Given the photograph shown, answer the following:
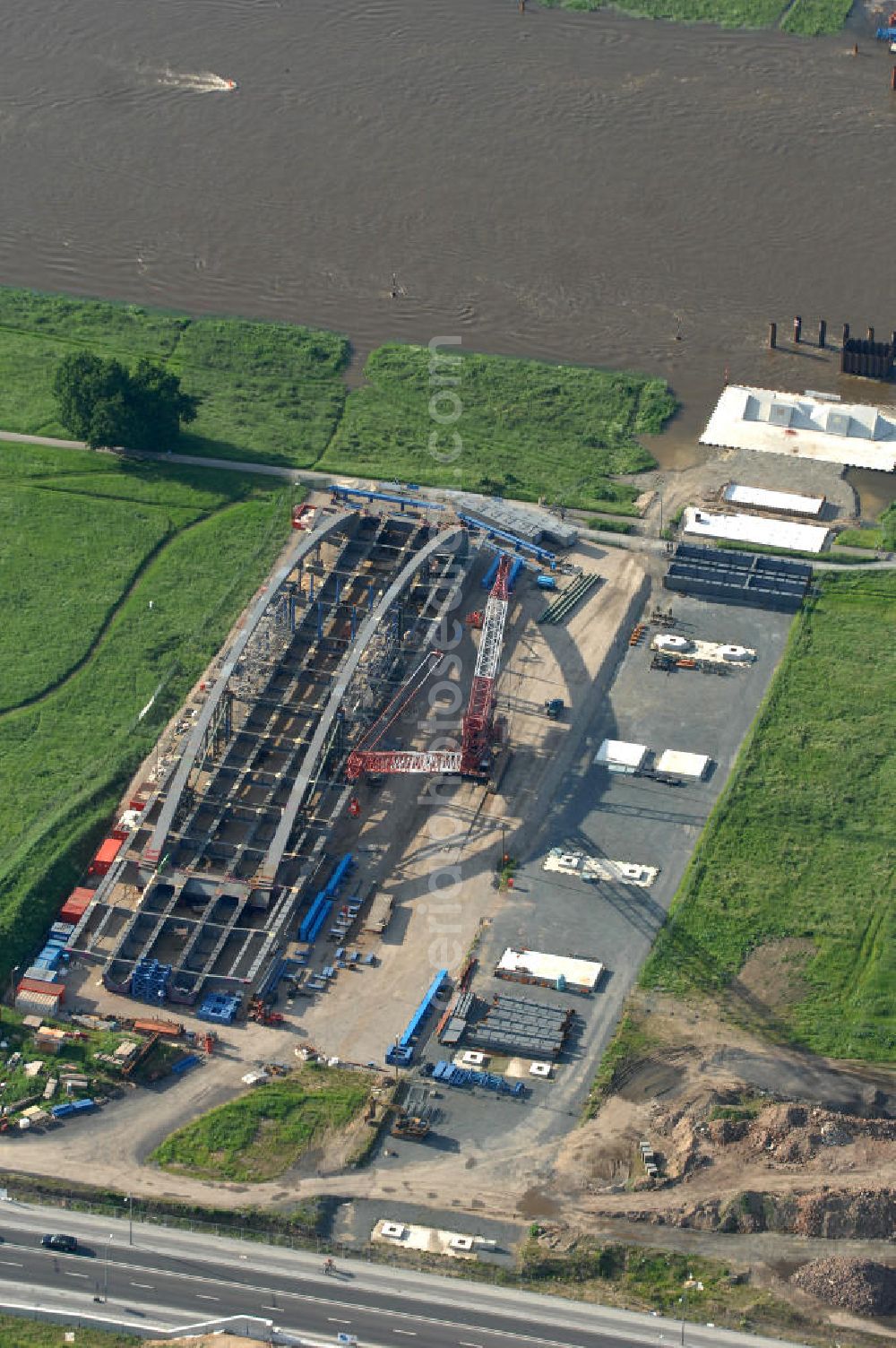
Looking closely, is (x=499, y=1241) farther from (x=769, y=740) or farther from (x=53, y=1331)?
(x=769, y=740)

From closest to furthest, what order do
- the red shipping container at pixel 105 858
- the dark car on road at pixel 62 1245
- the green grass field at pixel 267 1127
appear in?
the dark car on road at pixel 62 1245, the green grass field at pixel 267 1127, the red shipping container at pixel 105 858

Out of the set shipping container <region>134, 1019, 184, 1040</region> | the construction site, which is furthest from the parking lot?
shipping container <region>134, 1019, 184, 1040</region>

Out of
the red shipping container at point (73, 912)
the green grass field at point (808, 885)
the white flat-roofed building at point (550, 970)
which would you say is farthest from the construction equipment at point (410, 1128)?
the red shipping container at point (73, 912)

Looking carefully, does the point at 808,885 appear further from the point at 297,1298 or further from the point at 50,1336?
the point at 50,1336

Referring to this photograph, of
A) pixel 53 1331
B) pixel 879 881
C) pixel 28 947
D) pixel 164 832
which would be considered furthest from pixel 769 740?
pixel 53 1331

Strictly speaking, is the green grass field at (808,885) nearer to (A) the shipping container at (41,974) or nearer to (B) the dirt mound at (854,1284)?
(B) the dirt mound at (854,1284)

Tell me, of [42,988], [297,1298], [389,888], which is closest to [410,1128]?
[297,1298]
